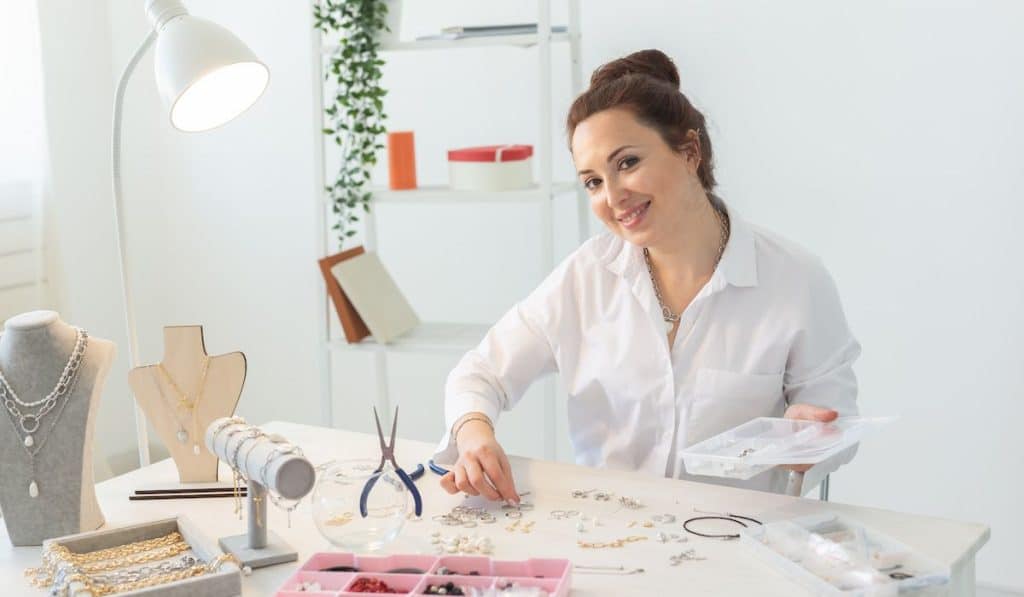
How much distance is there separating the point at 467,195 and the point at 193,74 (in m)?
1.66

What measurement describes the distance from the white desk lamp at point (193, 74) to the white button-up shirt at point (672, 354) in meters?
0.65

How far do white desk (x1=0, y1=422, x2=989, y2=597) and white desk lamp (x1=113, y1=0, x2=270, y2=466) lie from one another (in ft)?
1.03

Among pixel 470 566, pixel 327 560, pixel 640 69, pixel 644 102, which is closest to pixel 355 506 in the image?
pixel 327 560

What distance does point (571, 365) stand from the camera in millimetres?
2451

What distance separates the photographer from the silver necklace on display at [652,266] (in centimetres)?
237

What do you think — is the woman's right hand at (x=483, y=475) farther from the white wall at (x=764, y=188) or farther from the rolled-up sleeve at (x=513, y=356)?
the white wall at (x=764, y=188)

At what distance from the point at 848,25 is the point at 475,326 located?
1455 mm

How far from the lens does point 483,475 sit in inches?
78.0

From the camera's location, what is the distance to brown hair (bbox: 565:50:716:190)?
7.63 ft

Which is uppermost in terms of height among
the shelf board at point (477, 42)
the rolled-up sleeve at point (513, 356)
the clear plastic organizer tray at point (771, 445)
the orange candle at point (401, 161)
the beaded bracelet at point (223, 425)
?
the shelf board at point (477, 42)

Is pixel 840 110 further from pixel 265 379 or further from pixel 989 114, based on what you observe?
pixel 265 379

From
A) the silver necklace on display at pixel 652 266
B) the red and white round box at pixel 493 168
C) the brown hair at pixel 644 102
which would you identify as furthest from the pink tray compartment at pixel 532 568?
the red and white round box at pixel 493 168

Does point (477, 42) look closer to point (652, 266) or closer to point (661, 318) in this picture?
point (652, 266)

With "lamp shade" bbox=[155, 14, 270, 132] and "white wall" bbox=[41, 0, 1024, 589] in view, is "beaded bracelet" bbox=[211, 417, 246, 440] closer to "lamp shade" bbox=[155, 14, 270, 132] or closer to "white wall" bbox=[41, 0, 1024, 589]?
"lamp shade" bbox=[155, 14, 270, 132]
